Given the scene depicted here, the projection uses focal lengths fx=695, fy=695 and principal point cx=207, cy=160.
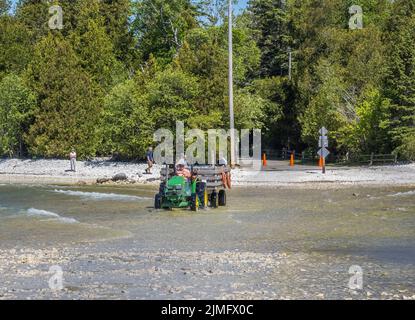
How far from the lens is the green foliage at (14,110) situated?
58.3m

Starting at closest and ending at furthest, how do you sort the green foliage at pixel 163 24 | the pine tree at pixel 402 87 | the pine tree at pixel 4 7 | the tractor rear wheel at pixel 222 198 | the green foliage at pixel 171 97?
the tractor rear wheel at pixel 222 198 → the pine tree at pixel 402 87 → the green foliage at pixel 171 97 → the green foliage at pixel 163 24 → the pine tree at pixel 4 7

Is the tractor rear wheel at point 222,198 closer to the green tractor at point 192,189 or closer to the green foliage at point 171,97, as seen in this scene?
the green tractor at point 192,189

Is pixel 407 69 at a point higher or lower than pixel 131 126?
higher

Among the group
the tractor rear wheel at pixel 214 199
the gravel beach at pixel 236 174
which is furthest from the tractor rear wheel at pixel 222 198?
the gravel beach at pixel 236 174

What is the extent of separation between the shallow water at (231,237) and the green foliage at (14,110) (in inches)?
1055

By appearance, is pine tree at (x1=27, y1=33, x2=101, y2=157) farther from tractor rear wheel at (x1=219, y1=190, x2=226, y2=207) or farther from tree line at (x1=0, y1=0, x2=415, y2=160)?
tractor rear wheel at (x1=219, y1=190, x2=226, y2=207)

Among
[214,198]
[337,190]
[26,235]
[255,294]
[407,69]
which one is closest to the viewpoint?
[255,294]

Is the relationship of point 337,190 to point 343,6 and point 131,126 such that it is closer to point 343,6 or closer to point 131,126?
point 131,126

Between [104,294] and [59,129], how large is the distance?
46547 millimetres
